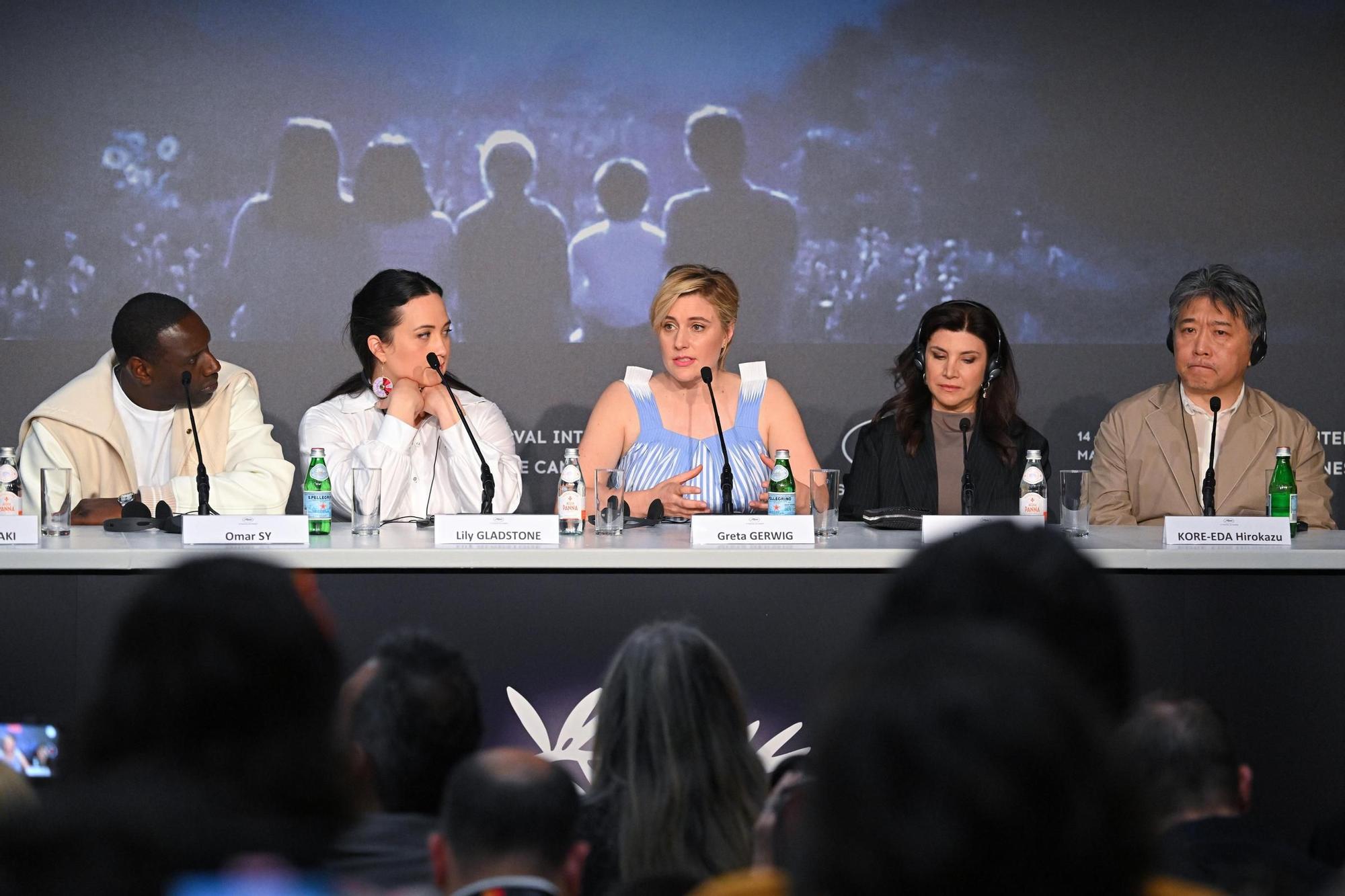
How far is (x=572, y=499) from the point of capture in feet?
10.0

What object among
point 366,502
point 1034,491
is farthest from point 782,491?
point 366,502

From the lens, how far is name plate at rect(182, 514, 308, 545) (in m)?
2.77

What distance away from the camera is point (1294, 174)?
191 inches

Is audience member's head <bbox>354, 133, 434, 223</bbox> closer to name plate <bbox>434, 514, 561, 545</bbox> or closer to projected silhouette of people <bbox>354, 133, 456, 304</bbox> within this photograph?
projected silhouette of people <bbox>354, 133, 456, 304</bbox>

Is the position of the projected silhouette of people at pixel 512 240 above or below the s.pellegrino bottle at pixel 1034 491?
above

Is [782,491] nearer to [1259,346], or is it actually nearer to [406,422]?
[406,422]

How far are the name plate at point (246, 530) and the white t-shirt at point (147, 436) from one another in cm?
93

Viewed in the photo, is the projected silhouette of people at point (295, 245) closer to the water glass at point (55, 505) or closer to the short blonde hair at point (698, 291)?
the short blonde hair at point (698, 291)

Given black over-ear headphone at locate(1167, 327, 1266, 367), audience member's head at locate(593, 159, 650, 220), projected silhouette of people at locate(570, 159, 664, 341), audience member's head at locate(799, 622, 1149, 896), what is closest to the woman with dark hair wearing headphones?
black over-ear headphone at locate(1167, 327, 1266, 367)

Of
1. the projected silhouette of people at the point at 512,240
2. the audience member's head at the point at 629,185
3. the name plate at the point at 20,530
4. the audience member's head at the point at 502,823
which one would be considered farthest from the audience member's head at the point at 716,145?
the audience member's head at the point at 502,823

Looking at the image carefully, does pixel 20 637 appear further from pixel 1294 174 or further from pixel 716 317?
pixel 1294 174

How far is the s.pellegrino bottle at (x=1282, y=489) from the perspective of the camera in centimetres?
315

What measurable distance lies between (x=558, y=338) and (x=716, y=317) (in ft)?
3.76

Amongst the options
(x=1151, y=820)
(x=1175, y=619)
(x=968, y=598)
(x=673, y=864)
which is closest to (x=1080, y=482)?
(x=1175, y=619)
